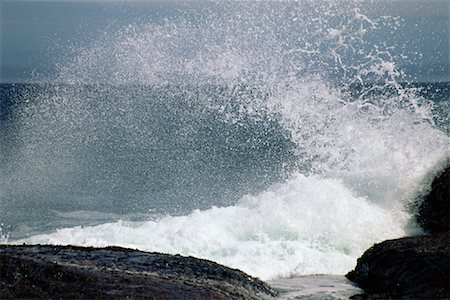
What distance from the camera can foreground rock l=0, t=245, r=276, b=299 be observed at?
705 cm

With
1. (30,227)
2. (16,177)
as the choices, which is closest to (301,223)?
(30,227)

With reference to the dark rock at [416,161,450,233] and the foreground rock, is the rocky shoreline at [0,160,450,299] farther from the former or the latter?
the dark rock at [416,161,450,233]

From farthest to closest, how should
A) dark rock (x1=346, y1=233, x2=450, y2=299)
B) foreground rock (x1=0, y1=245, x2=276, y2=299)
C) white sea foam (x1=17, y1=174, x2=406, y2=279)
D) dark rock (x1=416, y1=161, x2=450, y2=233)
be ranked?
white sea foam (x1=17, y1=174, x2=406, y2=279) → dark rock (x1=416, y1=161, x2=450, y2=233) → dark rock (x1=346, y1=233, x2=450, y2=299) → foreground rock (x1=0, y1=245, x2=276, y2=299)

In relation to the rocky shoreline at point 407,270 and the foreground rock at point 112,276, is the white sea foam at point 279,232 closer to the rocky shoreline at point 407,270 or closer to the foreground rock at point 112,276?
the rocky shoreline at point 407,270

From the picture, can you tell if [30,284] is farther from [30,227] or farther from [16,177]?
[16,177]

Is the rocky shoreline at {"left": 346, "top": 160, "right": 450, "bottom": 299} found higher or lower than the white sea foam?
lower

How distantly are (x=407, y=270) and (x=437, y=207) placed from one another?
485 centimetres

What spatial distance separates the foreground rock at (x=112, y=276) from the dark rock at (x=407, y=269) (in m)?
1.59

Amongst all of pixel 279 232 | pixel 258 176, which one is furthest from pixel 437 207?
pixel 258 176

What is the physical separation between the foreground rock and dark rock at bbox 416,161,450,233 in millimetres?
4849

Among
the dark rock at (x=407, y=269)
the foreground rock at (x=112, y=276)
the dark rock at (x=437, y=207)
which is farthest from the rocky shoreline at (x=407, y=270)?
the dark rock at (x=437, y=207)

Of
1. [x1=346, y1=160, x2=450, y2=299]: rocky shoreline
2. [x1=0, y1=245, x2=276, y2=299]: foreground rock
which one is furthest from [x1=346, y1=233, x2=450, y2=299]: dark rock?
[x1=0, y1=245, x2=276, y2=299]: foreground rock

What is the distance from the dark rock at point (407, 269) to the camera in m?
7.70

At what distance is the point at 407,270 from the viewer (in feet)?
27.8
